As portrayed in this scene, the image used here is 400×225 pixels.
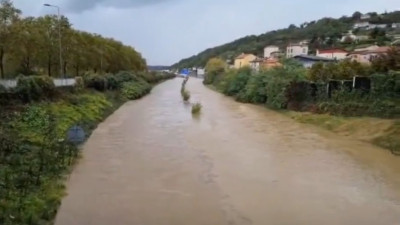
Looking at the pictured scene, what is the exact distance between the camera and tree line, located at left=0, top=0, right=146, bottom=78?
2620cm

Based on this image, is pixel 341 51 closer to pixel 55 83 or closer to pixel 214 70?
pixel 214 70

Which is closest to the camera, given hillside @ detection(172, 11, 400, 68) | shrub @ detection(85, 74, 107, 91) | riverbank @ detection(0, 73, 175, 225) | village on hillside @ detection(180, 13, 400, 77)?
riverbank @ detection(0, 73, 175, 225)

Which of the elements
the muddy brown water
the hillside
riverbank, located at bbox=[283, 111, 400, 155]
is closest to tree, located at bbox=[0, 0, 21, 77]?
the muddy brown water

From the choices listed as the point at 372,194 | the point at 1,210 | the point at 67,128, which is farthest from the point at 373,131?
the point at 1,210

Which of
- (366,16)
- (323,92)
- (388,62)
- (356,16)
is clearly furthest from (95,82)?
(356,16)

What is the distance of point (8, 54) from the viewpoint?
28.1 m

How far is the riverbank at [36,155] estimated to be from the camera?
9.67m

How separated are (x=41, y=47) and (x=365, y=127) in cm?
2082

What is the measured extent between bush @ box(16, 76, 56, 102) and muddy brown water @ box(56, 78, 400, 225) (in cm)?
324

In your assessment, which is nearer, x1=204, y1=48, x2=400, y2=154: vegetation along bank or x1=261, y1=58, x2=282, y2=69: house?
x1=204, y1=48, x2=400, y2=154: vegetation along bank

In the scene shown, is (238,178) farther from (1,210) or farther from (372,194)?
(1,210)

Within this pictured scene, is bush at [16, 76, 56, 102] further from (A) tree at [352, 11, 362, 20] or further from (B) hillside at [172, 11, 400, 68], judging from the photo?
(A) tree at [352, 11, 362, 20]

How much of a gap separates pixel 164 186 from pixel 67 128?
8.31 metres

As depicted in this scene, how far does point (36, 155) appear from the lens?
45.2 feet
